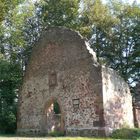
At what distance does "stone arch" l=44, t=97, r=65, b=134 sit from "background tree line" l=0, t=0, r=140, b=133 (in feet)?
15.2

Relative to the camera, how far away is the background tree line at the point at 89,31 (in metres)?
30.4

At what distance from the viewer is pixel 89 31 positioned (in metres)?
34.0

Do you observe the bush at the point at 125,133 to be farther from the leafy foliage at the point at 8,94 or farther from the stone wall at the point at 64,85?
the leafy foliage at the point at 8,94

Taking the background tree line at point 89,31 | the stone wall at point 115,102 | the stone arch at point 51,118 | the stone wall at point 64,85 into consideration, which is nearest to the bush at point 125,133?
the stone wall at point 115,102

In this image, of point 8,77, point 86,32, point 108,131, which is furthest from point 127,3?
point 108,131

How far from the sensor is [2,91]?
28.8 m

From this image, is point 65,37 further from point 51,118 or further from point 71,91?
point 51,118

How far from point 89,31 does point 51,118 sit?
11542 millimetres

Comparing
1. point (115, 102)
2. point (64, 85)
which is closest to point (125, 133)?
point (115, 102)

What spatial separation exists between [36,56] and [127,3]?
17.6 metres

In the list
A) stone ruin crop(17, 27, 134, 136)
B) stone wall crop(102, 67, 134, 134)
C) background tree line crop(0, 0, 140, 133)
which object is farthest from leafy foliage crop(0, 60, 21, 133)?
stone wall crop(102, 67, 134, 134)

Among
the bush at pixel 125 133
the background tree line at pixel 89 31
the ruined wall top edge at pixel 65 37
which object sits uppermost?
the background tree line at pixel 89 31

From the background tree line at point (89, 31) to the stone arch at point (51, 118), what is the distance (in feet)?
15.2

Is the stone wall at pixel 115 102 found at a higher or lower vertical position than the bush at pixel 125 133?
higher
